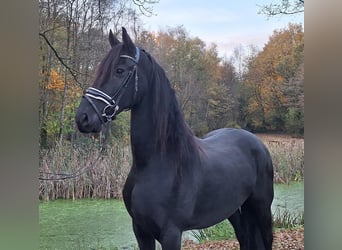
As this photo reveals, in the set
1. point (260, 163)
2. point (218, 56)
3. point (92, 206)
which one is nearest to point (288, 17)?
point (218, 56)

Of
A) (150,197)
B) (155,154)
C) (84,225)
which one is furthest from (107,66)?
(84,225)

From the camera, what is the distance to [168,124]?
165 cm

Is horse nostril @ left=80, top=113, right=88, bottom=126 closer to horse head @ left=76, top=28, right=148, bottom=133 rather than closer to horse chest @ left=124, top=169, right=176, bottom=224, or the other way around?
horse head @ left=76, top=28, right=148, bottom=133

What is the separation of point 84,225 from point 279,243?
0.87 m

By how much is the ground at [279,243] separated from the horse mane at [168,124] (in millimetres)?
507

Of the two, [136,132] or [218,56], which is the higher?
[218,56]

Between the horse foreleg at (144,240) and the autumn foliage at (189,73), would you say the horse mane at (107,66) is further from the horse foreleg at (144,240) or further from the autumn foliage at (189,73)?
the horse foreleg at (144,240)

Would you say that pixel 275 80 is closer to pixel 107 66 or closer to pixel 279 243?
pixel 279 243

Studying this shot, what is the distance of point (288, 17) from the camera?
2193mm
